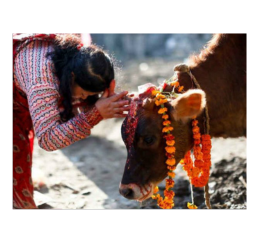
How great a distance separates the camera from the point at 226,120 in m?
3.29

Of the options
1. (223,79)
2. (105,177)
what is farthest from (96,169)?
(223,79)

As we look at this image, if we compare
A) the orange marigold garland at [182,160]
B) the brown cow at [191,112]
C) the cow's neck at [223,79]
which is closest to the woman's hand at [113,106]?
the brown cow at [191,112]

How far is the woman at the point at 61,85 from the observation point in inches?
118

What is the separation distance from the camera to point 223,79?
321 cm

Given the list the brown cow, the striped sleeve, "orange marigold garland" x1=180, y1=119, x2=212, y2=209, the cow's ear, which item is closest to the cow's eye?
the brown cow

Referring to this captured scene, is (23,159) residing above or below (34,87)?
below

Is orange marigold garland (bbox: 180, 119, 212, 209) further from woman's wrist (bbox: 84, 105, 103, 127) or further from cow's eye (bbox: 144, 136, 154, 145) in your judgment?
woman's wrist (bbox: 84, 105, 103, 127)

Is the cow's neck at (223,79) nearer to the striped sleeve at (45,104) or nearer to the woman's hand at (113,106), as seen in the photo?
the woman's hand at (113,106)

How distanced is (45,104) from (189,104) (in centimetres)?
119

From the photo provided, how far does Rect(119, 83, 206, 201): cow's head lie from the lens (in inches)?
111

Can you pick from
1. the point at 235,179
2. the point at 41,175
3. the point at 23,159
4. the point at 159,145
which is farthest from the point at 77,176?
the point at 159,145

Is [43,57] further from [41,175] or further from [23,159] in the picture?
[41,175]

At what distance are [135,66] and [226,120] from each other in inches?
417

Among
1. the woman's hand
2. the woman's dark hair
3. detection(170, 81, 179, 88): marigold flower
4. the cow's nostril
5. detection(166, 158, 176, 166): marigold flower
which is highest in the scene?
the woman's dark hair
